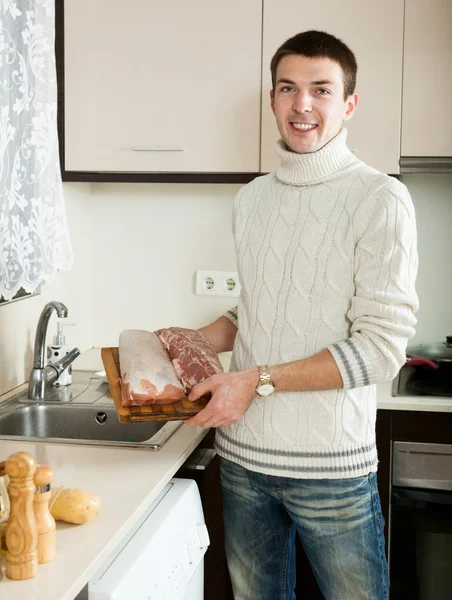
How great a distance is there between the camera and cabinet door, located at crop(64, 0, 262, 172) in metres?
2.22

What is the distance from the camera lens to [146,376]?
5.12ft

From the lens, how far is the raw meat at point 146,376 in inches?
60.4

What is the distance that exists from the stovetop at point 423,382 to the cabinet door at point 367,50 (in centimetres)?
61

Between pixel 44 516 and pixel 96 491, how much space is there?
0.32 m

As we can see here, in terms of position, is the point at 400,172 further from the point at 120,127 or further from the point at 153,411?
the point at 153,411

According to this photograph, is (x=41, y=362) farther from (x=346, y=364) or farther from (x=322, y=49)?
(x=322, y=49)

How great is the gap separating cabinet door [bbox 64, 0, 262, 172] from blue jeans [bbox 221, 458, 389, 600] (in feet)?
3.24

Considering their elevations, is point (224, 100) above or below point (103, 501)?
above

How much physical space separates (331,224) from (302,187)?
13 cm

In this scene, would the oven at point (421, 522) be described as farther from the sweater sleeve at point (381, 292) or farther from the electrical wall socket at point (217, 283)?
the electrical wall socket at point (217, 283)

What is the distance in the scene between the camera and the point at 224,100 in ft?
7.35

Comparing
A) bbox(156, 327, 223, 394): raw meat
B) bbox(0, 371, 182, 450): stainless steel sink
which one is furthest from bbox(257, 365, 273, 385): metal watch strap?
bbox(0, 371, 182, 450): stainless steel sink

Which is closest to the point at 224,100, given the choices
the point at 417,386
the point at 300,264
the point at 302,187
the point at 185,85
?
the point at 185,85

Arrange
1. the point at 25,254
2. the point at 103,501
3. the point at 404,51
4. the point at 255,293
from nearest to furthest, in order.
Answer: the point at 103,501 → the point at 255,293 → the point at 25,254 → the point at 404,51
